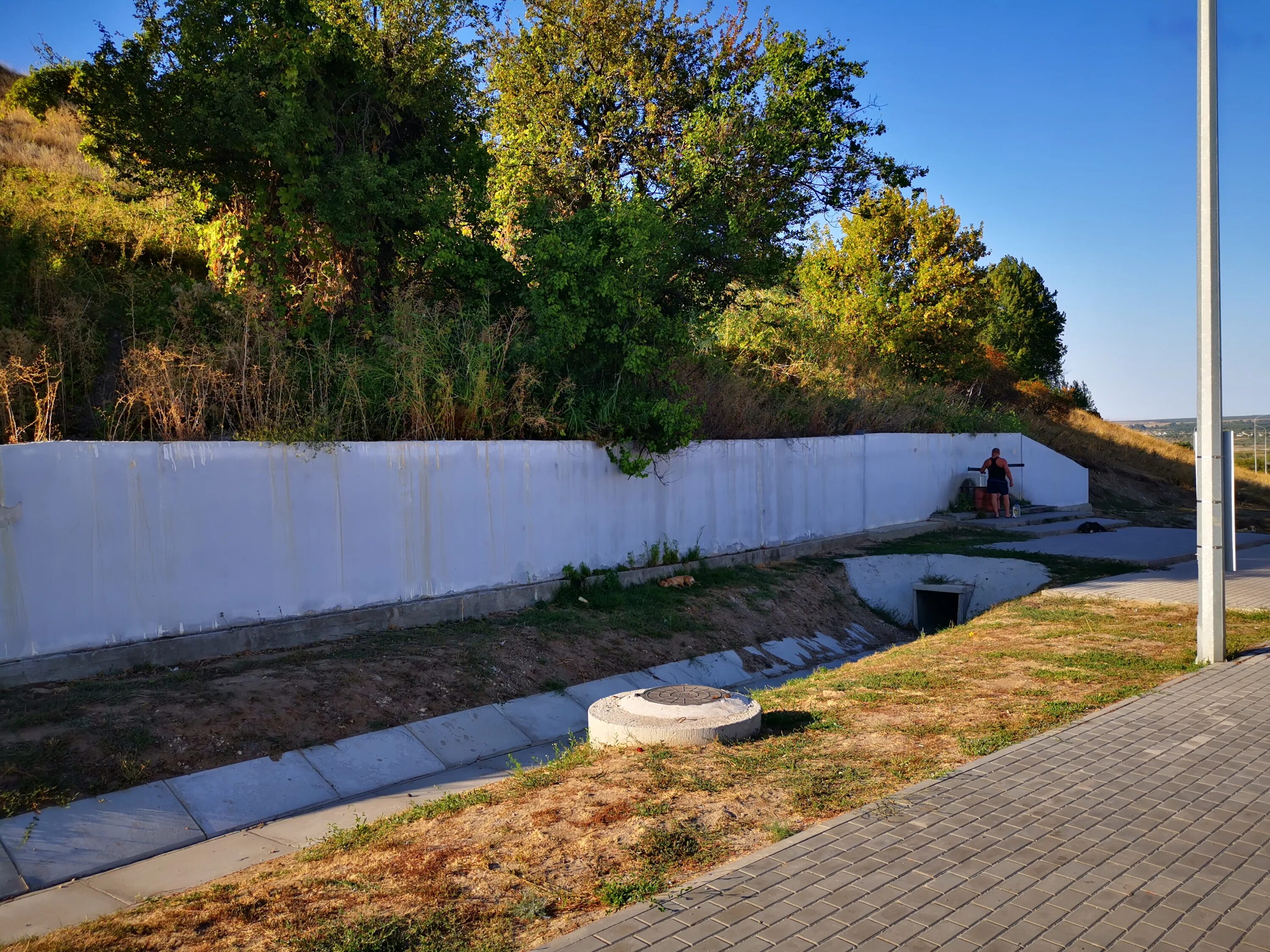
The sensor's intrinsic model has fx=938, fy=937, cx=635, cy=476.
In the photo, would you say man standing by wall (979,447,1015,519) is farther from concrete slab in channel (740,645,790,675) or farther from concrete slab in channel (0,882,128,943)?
concrete slab in channel (0,882,128,943)

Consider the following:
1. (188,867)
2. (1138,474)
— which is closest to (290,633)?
(188,867)

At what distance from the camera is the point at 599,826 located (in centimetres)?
502

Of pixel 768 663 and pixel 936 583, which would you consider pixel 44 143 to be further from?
pixel 936 583

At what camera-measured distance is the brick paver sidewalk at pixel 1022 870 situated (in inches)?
144

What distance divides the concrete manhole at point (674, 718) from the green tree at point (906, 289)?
23.3m

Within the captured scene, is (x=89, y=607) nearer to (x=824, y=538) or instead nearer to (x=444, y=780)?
(x=444, y=780)

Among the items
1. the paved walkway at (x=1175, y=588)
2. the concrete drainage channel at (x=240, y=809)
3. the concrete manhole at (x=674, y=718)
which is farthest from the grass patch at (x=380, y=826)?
the paved walkway at (x=1175, y=588)

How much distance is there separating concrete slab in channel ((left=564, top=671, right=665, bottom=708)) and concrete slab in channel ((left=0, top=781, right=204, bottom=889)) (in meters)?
3.82

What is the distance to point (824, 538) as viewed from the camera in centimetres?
1686

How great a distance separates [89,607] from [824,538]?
12221 mm

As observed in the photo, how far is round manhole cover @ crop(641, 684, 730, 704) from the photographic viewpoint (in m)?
7.08

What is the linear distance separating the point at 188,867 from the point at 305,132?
31.0 ft

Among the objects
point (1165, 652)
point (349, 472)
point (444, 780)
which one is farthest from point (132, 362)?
point (1165, 652)

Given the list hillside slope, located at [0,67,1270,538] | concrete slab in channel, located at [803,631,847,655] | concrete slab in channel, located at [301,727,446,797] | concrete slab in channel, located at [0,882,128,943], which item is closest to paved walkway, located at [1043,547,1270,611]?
concrete slab in channel, located at [803,631,847,655]
